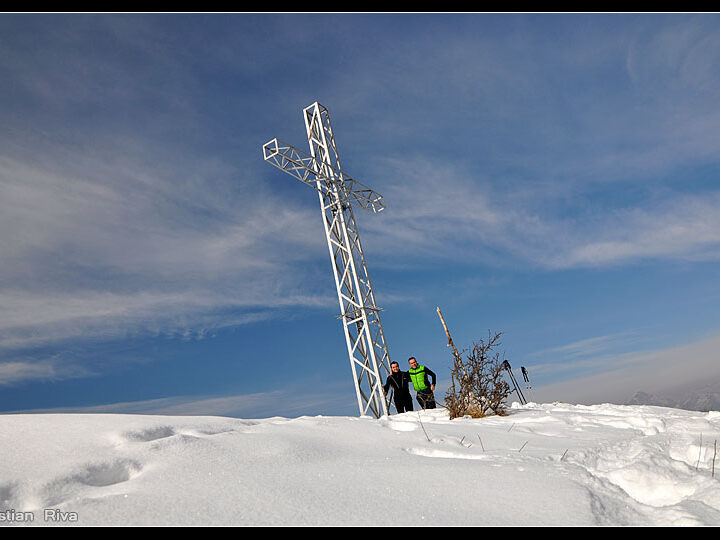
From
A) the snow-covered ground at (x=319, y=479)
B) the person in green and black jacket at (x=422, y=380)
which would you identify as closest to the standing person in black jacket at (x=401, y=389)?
the person in green and black jacket at (x=422, y=380)

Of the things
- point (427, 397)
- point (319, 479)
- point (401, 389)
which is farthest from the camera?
point (401, 389)

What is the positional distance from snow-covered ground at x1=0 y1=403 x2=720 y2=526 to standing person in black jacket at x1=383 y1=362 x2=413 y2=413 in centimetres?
676

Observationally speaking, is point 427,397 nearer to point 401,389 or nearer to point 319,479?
point 401,389

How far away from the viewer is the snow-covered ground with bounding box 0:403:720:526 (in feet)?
5.66

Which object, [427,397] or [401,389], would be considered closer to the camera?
[427,397]

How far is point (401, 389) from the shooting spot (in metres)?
10.0

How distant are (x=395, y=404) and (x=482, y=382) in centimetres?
428

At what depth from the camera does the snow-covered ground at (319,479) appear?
173cm

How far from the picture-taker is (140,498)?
5.88 feet

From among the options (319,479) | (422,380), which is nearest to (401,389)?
(422,380)

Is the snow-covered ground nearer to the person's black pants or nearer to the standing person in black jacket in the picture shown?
the person's black pants

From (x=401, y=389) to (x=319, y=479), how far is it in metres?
8.17
